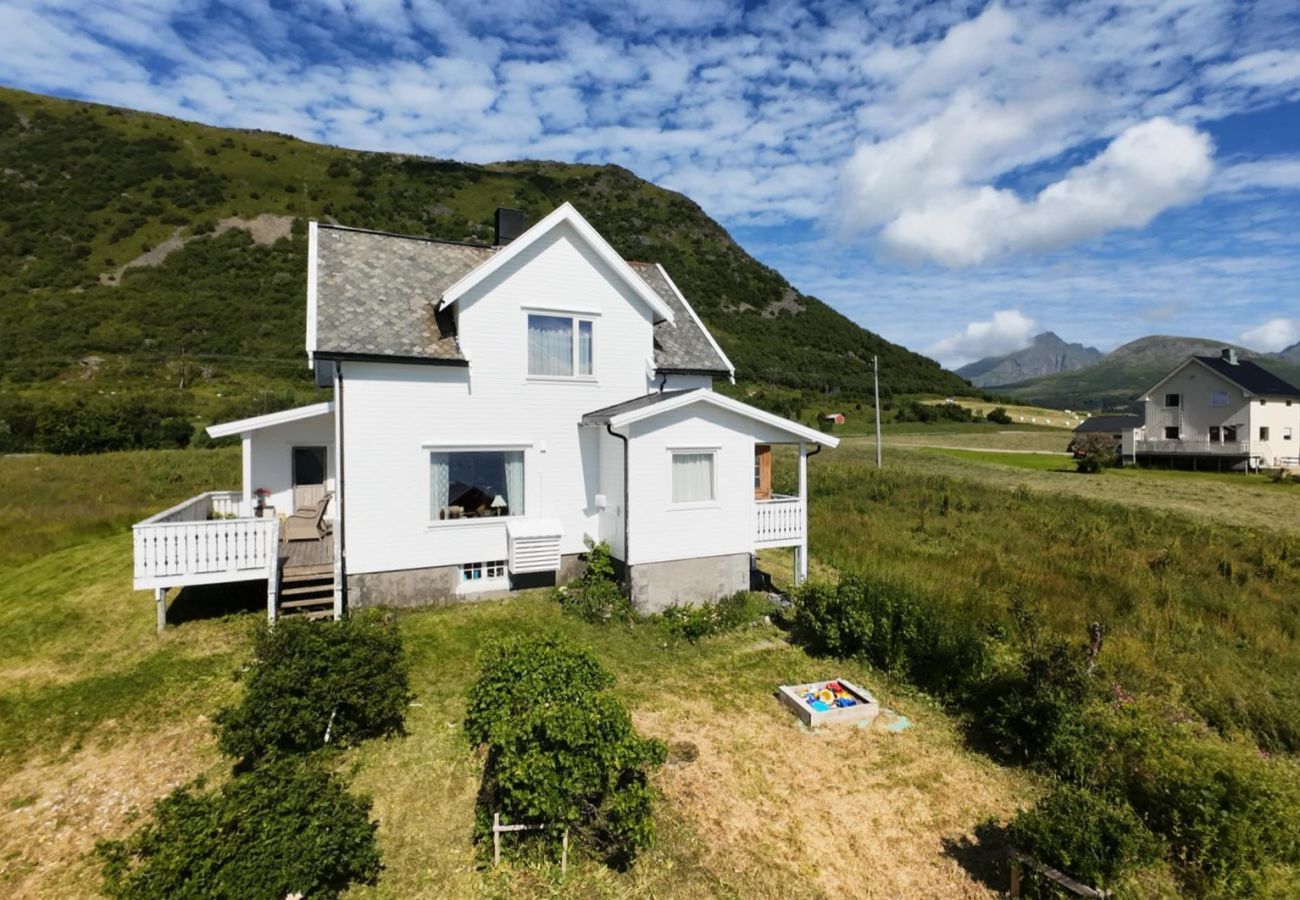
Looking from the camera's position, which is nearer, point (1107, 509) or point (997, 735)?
point (997, 735)

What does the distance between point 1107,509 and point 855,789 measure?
2604cm

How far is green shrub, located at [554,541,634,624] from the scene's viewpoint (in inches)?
513

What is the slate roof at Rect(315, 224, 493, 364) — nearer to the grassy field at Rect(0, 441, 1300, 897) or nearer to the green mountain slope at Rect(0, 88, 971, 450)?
the grassy field at Rect(0, 441, 1300, 897)

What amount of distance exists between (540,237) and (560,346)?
2629 millimetres

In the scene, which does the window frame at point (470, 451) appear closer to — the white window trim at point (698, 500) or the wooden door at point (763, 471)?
the white window trim at point (698, 500)

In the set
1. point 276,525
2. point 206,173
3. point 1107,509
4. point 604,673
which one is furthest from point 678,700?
point 206,173

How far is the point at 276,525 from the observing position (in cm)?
1202

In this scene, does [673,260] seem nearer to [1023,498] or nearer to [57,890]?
[1023,498]

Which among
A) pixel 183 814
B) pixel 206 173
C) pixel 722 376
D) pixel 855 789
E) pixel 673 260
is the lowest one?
pixel 855 789

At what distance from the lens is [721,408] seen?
14.0 meters

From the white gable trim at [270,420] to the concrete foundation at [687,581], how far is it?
8392mm

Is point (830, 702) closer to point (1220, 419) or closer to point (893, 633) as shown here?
point (893, 633)

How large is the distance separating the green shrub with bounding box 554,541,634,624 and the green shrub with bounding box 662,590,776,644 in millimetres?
1068

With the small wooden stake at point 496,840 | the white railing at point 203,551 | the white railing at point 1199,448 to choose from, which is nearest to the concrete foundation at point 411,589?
the white railing at point 203,551
